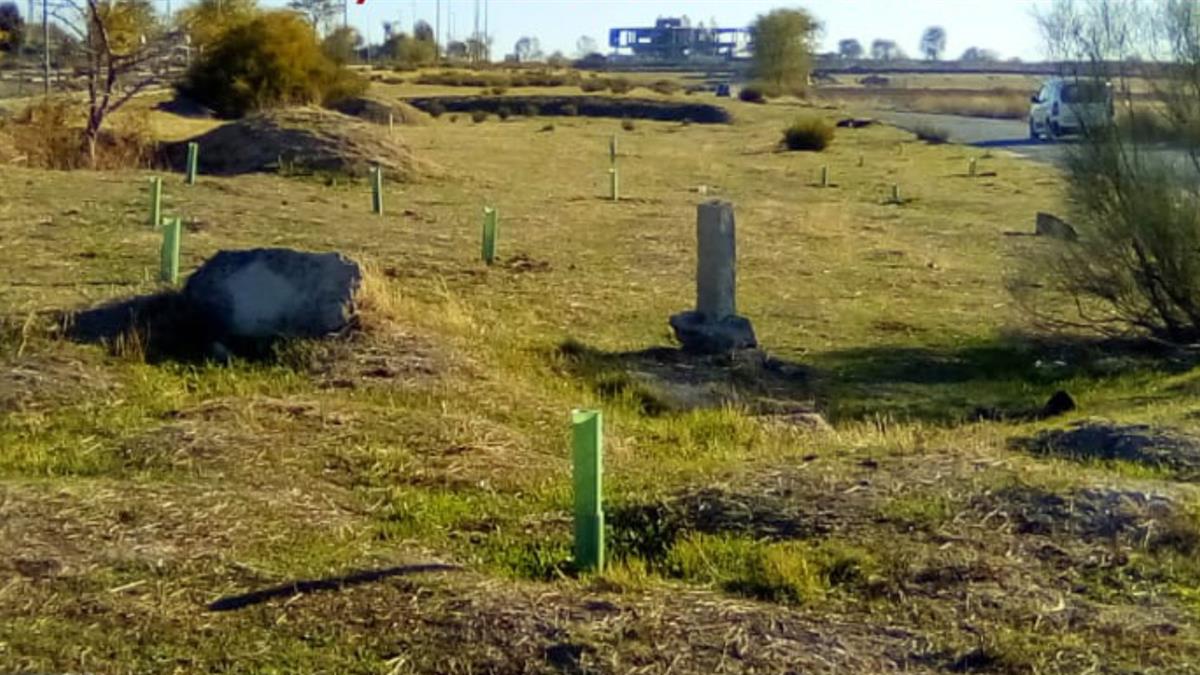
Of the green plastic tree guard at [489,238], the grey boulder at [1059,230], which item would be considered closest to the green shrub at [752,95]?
the grey boulder at [1059,230]

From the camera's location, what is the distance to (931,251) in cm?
2258

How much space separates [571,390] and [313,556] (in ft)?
16.6

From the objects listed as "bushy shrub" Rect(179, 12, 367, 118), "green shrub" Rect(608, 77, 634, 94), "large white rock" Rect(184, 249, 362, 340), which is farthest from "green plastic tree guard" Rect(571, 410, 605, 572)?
"green shrub" Rect(608, 77, 634, 94)

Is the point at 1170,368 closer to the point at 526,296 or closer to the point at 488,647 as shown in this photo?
the point at 526,296

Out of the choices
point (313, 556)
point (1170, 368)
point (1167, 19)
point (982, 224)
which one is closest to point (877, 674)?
point (313, 556)

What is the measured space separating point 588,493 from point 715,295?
24.0 ft

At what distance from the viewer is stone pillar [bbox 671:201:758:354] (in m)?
13.4

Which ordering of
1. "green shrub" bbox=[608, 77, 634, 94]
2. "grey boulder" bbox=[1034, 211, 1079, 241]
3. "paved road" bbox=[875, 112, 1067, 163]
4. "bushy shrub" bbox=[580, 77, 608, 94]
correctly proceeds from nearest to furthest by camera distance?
"grey boulder" bbox=[1034, 211, 1079, 241] → "paved road" bbox=[875, 112, 1067, 163] → "green shrub" bbox=[608, 77, 634, 94] → "bushy shrub" bbox=[580, 77, 608, 94]

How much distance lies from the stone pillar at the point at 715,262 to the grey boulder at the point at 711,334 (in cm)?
8

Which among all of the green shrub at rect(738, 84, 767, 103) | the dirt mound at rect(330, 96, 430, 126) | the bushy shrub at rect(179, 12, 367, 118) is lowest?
the dirt mound at rect(330, 96, 430, 126)

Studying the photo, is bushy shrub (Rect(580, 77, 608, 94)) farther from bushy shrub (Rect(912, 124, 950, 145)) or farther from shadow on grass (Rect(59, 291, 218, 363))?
shadow on grass (Rect(59, 291, 218, 363))

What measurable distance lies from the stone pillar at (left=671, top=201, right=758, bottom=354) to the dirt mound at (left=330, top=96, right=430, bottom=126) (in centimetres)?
3541

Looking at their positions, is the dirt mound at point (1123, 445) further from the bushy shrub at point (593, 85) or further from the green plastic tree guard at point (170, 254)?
the bushy shrub at point (593, 85)

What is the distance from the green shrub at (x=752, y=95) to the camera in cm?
8338
